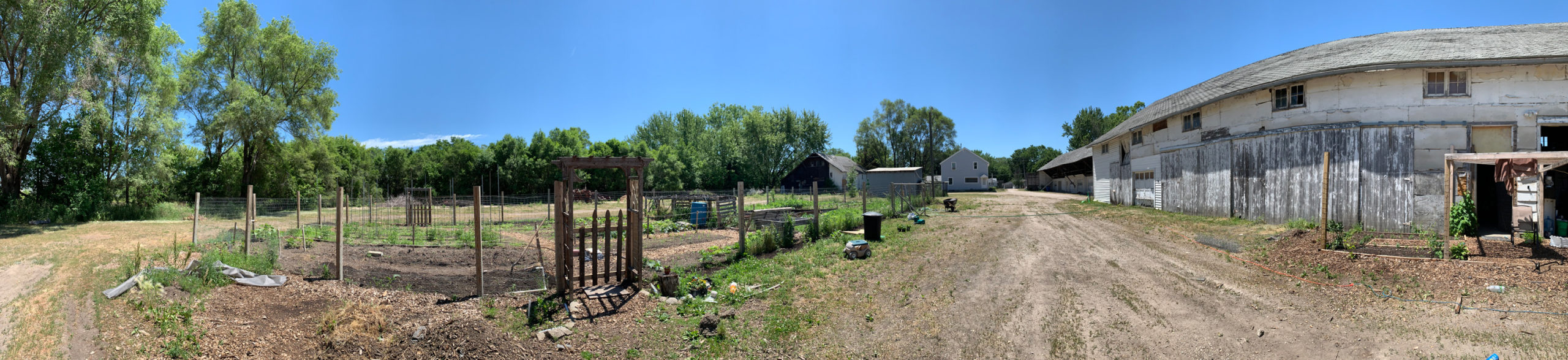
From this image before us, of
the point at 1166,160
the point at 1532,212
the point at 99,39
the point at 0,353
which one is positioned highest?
the point at 99,39

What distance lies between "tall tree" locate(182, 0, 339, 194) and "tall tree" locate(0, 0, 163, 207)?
720 cm

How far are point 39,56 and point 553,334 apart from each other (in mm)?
25212

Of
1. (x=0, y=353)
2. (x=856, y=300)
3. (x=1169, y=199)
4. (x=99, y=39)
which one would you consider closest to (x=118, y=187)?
(x=99, y=39)

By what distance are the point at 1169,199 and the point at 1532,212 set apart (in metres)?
8.22

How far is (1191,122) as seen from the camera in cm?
1878

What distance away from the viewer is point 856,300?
24.8ft

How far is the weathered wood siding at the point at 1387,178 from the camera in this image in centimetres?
1195

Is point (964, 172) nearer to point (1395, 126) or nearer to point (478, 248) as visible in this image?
point (1395, 126)

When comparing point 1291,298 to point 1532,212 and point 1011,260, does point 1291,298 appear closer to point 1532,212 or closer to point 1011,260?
point 1011,260

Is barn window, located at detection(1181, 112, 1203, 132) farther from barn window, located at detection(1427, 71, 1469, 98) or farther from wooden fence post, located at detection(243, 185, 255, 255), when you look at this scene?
wooden fence post, located at detection(243, 185, 255, 255)

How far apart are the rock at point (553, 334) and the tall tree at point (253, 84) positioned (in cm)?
3090

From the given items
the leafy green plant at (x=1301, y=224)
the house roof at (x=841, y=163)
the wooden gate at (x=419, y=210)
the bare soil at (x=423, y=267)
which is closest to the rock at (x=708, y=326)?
the bare soil at (x=423, y=267)

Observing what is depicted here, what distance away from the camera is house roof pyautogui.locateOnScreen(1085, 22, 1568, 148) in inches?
460

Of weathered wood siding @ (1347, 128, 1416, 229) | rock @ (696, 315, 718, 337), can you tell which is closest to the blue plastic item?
rock @ (696, 315, 718, 337)
